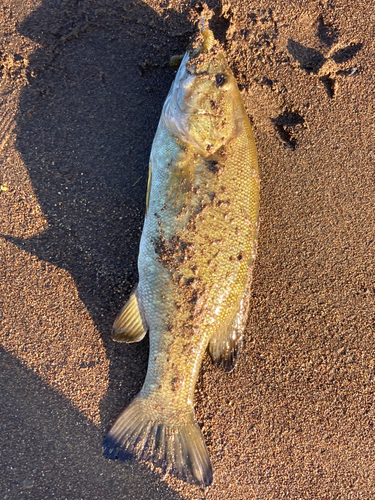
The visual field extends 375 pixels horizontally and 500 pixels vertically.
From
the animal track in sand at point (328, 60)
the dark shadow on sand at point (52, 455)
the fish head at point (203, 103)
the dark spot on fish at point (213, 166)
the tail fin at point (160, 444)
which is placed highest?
the animal track in sand at point (328, 60)

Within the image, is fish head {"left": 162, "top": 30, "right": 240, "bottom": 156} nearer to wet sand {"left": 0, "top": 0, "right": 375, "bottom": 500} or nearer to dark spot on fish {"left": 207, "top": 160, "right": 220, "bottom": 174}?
dark spot on fish {"left": 207, "top": 160, "right": 220, "bottom": 174}

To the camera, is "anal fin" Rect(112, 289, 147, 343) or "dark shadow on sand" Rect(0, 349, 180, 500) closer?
"anal fin" Rect(112, 289, 147, 343)

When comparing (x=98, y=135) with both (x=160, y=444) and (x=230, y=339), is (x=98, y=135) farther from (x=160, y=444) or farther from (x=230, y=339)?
(x=160, y=444)

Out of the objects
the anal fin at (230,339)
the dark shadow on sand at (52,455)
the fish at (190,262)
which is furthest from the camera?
the dark shadow on sand at (52,455)

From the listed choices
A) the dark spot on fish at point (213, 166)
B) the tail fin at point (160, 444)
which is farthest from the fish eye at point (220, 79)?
the tail fin at point (160, 444)

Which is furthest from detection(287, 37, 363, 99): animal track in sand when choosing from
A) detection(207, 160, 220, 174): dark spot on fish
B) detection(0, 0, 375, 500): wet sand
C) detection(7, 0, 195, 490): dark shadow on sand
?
detection(207, 160, 220, 174): dark spot on fish

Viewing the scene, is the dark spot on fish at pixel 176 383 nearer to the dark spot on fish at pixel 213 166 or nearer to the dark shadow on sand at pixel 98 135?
the dark shadow on sand at pixel 98 135

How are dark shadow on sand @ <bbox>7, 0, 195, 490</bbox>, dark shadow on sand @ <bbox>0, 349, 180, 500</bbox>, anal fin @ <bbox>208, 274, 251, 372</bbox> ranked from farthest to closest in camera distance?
1. dark shadow on sand @ <bbox>7, 0, 195, 490</bbox>
2. dark shadow on sand @ <bbox>0, 349, 180, 500</bbox>
3. anal fin @ <bbox>208, 274, 251, 372</bbox>

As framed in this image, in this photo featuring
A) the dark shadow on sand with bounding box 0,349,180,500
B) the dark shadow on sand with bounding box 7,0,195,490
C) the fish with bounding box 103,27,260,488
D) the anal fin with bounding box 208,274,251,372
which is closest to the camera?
the fish with bounding box 103,27,260,488
